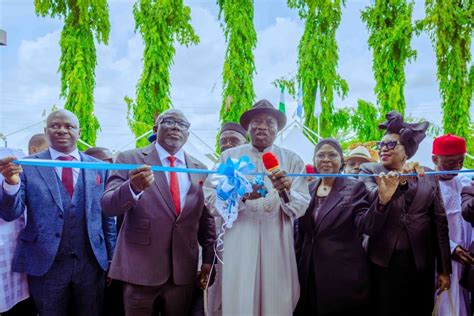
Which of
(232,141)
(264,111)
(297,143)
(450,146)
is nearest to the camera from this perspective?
(264,111)

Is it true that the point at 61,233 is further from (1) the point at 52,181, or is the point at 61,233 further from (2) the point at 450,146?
(2) the point at 450,146

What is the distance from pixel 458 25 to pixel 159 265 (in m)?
15.2

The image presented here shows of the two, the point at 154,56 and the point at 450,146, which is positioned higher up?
the point at 154,56

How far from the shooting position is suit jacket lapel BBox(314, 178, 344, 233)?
3918 millimetres

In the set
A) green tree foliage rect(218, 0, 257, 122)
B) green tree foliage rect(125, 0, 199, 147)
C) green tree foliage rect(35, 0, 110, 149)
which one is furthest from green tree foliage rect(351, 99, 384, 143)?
green tree foliage rect(35, 0, 110, 149)

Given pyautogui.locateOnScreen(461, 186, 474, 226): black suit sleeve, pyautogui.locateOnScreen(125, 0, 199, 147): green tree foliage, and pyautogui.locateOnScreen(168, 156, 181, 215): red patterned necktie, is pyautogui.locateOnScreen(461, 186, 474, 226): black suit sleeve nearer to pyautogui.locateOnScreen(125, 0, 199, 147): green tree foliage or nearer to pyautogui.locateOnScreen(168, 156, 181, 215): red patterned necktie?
pyautogui.locateOnScreen(168, 156, 181, 215): red patterned necktie

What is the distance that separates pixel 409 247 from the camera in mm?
3764

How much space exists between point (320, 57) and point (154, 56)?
20.4ft

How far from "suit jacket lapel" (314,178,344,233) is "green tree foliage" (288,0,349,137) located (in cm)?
1334

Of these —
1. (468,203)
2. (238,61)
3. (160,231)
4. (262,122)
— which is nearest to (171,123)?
(262,122)

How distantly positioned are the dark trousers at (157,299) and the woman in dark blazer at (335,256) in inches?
41.0

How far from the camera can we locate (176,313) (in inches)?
145

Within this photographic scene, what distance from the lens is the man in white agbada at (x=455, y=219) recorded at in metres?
4.00

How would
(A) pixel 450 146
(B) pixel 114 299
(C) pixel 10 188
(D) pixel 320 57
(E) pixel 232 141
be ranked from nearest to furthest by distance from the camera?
(C) pixel 10 188 → (A) pixel 450 146 → (B) pixel 114 299 → (E) pixel 232 141 → (D) pixel 320 57
